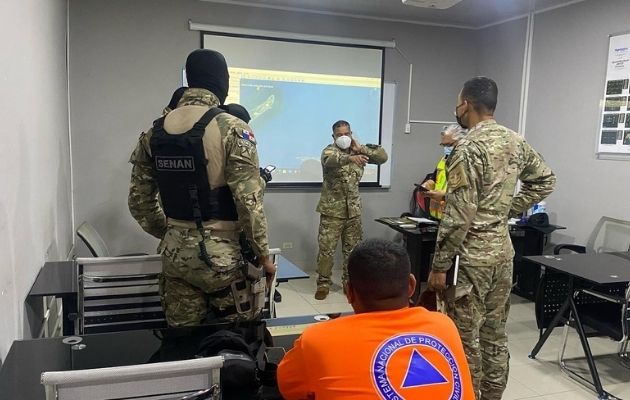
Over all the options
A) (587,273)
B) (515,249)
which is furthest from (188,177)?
(515,249)

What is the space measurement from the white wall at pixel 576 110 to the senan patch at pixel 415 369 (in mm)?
3819

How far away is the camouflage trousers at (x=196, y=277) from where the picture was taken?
197cm

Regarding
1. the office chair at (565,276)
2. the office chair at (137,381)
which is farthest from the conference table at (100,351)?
the office chair at (565,276)

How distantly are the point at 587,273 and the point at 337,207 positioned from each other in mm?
2206

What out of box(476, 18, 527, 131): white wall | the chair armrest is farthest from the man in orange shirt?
box(476, 18, 527, 131): white wall

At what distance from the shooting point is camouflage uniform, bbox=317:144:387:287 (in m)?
4.61

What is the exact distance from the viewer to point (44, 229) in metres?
Answer: 2.65

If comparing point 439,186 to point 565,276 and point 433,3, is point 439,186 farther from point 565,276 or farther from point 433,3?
point 433,3

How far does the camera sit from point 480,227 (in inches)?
95.1

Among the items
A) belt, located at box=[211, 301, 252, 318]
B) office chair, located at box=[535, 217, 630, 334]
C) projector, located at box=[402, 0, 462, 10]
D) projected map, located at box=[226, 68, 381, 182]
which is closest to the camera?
belt, located at box=[211, 301, 252, 318]

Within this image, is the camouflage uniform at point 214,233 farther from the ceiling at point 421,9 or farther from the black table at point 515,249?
the ceiling at point 421,9

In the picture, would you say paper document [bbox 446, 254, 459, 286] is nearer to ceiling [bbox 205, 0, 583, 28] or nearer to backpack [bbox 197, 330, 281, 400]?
backpack [bbox 197, 330, 281, 400]

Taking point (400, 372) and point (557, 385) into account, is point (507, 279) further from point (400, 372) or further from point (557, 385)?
point (400, 372)

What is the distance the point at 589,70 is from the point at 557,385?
288 centimetres
